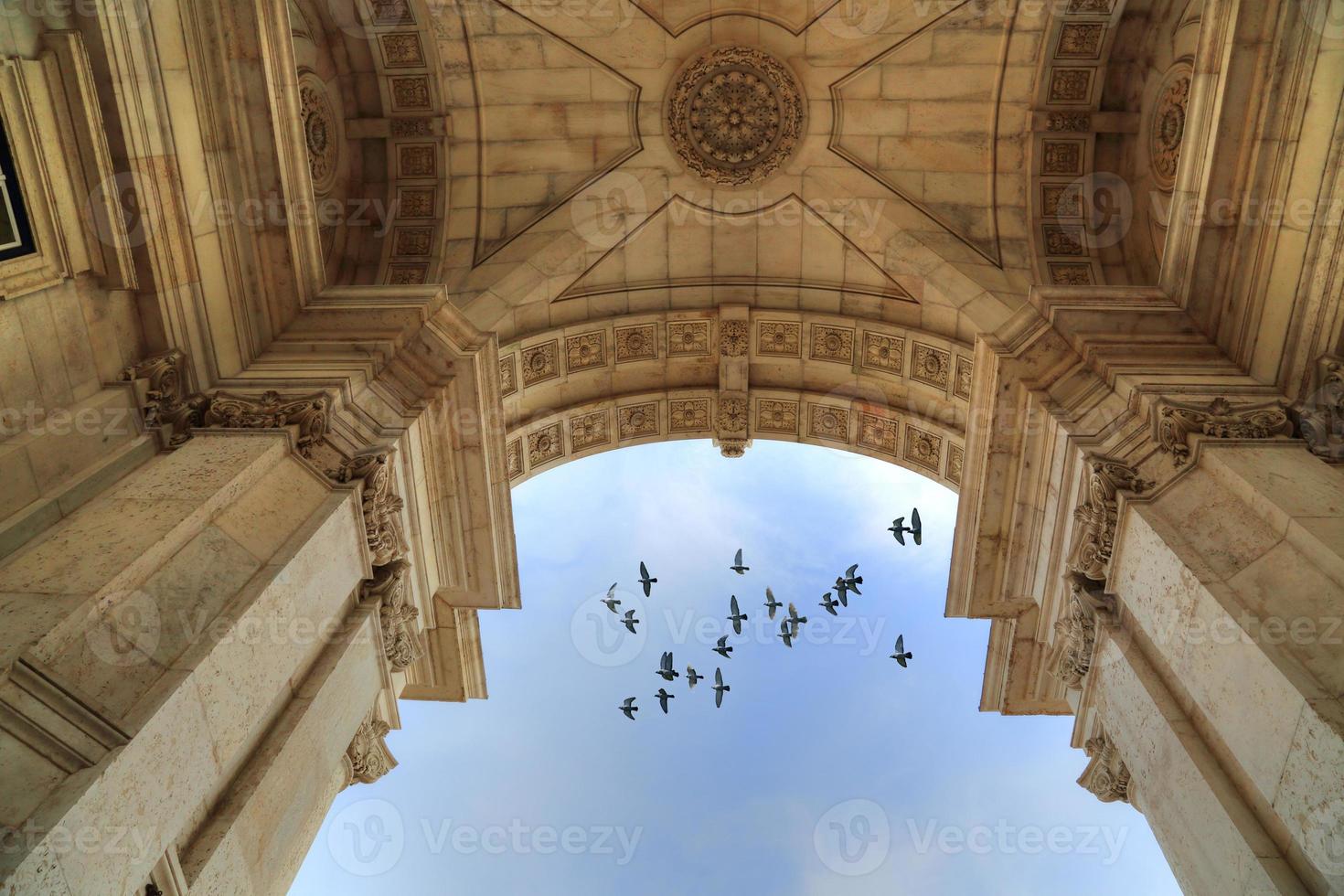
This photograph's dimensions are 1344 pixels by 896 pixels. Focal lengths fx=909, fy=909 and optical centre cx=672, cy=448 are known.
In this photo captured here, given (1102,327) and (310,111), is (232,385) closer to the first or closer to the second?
(310,111)

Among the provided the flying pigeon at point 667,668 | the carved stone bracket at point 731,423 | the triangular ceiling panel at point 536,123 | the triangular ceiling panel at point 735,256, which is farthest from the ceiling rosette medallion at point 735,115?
the flying pigeon at point 667,668

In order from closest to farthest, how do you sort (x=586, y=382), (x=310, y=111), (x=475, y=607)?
1. (x=475, y=607)
2. (x=310, y=111)
3. (x=586, y=382)

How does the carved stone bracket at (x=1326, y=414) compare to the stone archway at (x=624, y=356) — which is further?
the carved stone bracket at (x=1326, y=414)

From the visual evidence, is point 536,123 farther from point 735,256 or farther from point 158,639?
point 158,639

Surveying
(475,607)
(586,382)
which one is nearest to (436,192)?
(586,382)

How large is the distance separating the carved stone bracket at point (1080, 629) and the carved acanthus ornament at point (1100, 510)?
9.9 inches

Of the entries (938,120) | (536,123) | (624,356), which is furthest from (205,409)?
(938,120)

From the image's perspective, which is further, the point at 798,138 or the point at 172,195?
the point at 798,138

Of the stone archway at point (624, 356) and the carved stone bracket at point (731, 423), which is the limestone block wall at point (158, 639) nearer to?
the stone archway at point (624, 356)

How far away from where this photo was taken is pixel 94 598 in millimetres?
7074

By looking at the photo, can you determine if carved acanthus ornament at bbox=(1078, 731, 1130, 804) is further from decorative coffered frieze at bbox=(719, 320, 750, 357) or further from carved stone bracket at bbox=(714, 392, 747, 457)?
decorative coffered frieze at bbox=(719, 320, 750, 357)

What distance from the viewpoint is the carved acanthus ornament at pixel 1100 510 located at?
31.8 feet

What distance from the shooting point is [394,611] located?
1076 centimetres

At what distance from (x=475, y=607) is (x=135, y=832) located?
6784 mm
